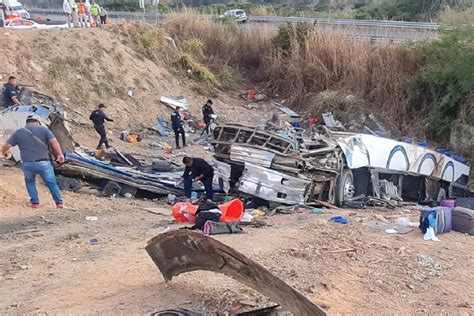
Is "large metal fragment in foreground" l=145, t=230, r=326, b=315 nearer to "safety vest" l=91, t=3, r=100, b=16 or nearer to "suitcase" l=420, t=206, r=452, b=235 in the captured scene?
"suitcase" l=420, t=206, r=452, b=235

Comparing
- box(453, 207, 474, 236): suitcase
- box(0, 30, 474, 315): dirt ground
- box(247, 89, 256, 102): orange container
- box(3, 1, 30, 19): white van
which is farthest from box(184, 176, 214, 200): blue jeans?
box(3, 1, 30, 19): white van

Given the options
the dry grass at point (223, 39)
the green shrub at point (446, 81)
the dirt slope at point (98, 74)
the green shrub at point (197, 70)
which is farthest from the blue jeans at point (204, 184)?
the dry grass at point (223, 39)

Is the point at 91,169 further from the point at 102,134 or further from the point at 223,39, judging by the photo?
the point at 223,39

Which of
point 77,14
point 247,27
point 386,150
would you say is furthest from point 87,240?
point 247,27

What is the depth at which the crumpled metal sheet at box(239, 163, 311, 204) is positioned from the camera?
10.9 metres

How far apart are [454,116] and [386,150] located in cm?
868

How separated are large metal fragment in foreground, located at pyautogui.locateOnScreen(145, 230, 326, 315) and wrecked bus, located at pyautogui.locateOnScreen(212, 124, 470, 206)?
5.56m

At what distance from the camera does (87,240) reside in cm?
796

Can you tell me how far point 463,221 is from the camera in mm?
8852

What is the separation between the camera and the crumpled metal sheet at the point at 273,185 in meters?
10.9

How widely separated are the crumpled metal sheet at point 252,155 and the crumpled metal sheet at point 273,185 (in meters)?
0.10

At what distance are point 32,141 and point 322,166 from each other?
5467mm

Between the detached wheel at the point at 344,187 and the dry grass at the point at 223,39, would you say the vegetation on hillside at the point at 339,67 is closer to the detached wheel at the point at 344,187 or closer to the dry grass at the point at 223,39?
the dry grass at the point at 223,39

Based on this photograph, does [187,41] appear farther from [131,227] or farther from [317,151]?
[131,227]
